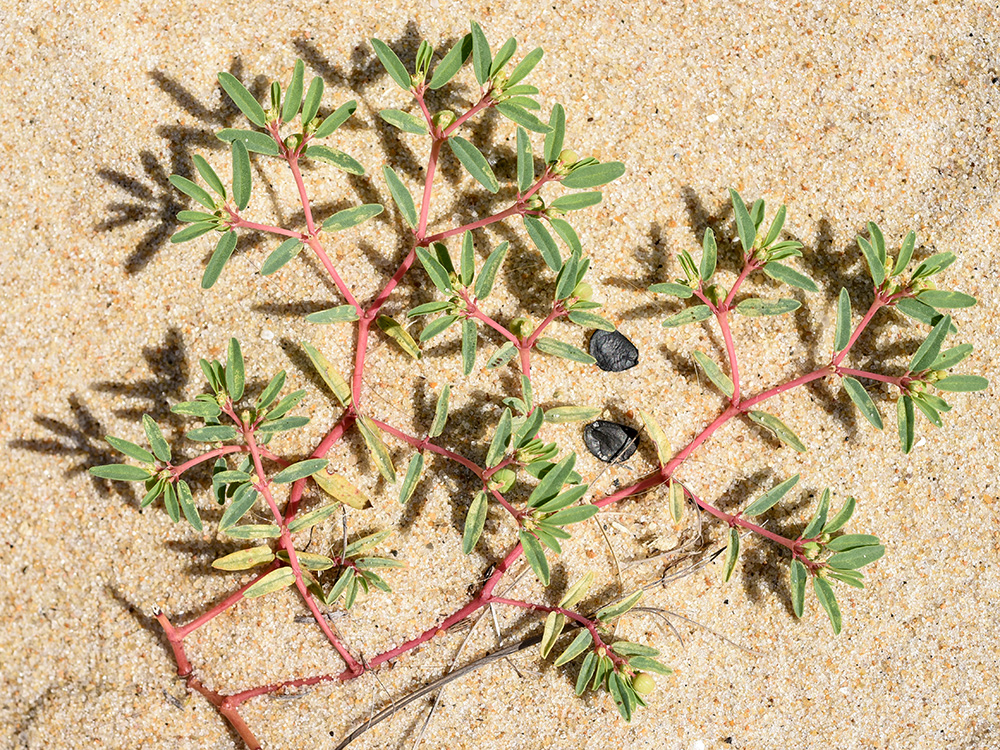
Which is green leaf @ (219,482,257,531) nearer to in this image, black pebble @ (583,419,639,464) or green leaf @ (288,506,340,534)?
green leaf @ (288,506,340,534)

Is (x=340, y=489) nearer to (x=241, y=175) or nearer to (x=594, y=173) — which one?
(x=241, y=175)

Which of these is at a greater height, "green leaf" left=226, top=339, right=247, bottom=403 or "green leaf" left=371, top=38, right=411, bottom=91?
"green leaf" left=371, top=38, right=411, bottom=91

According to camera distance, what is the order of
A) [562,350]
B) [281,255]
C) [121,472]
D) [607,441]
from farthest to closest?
[607,441]
[562,350]
[281,255]
[121,472]

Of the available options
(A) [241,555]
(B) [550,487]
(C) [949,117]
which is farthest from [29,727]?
(C) [949,117]

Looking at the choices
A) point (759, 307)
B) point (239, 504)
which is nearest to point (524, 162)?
point (759, 307)

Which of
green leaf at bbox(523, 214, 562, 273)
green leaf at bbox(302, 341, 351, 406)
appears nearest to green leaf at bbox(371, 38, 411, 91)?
green leaf at bbox(523, 214, 562, 273)

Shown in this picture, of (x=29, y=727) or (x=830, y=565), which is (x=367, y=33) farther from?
(x=29, y=727)
